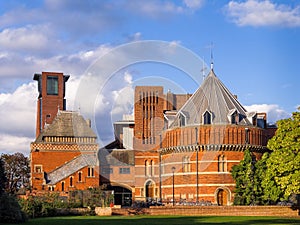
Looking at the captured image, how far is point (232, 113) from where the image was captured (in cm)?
7544

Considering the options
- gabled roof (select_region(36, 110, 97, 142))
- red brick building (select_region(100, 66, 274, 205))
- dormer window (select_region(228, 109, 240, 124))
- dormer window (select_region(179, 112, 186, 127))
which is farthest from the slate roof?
dormer window (select_region(228, 109, 240, 124))

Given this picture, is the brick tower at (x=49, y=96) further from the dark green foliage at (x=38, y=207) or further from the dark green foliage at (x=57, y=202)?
the dark green foliage at (x=38, y=207)

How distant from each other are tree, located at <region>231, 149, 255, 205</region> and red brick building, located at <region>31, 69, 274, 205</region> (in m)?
1.85

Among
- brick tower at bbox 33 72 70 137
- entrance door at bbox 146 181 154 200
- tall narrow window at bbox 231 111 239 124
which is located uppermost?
brick tower at bbox 33 72 70 137

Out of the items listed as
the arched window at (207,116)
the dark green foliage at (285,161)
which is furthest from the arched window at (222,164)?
the dark green foliage at (285,161)

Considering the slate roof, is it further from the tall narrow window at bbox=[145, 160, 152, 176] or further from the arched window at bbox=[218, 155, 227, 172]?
the arched window at bbox=[218, 155, 227, 172]

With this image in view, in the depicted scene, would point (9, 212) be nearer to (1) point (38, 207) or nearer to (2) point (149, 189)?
(1) point (38, 207)

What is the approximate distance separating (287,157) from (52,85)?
7820cm

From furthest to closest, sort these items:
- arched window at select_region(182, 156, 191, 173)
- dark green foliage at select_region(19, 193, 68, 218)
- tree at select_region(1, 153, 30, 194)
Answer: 1. tree at select_region(1, 153, 30, 194)
2. arched window at select_region(182, 156, 191, 173)
3. dark green foliage at select_region(19, 193, 68, 218)

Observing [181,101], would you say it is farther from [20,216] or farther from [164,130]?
[20,216]

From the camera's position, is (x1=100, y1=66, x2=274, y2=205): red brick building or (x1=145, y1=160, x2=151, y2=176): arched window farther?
(x1=145, y1=160, x2=151, y2=176): arched window

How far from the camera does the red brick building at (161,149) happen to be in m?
74.0

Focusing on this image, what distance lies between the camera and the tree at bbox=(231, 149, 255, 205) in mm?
69125

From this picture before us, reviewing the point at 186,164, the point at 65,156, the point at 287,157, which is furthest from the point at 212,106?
the point at 287,157
